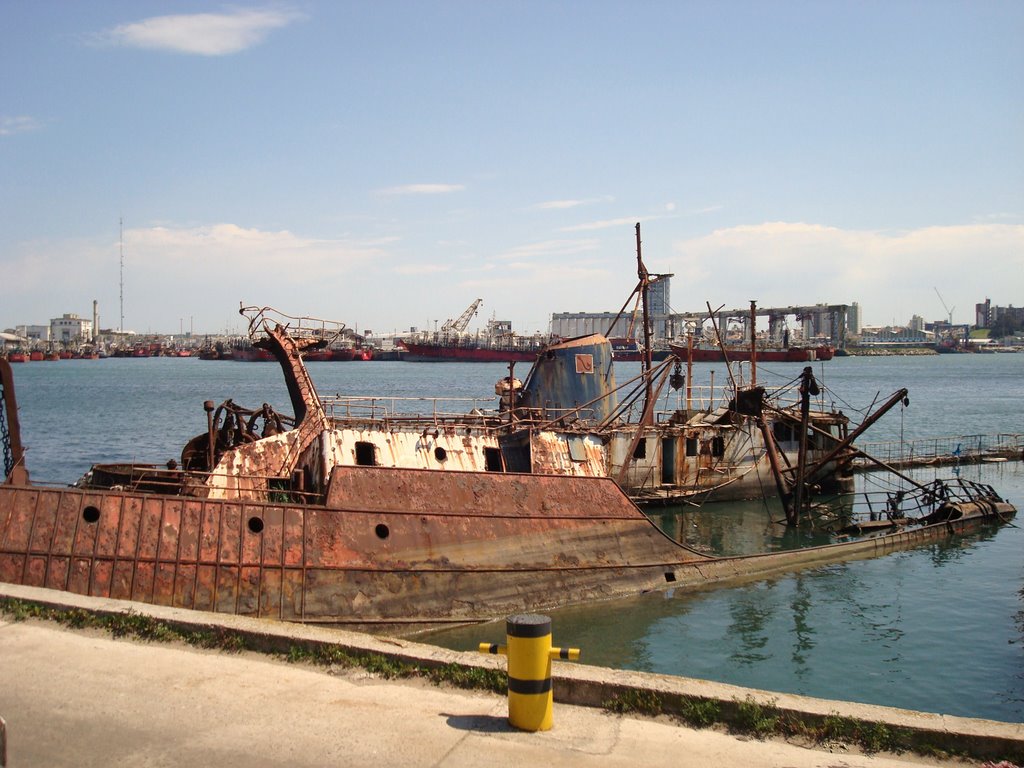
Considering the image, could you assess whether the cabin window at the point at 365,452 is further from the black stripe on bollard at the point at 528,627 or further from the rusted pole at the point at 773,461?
the rusted pole at the point at 773,461

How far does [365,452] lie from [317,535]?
12.8 feet

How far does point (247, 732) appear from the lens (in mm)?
7449

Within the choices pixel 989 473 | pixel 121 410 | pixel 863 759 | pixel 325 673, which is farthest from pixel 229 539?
pixel 121 410

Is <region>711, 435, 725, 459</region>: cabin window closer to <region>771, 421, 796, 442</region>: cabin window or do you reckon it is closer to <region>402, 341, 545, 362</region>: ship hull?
<region>771, 421, 796, 442</region>: cabin window

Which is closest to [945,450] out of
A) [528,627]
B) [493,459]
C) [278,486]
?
[493,459]

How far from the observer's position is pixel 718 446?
33531 mm

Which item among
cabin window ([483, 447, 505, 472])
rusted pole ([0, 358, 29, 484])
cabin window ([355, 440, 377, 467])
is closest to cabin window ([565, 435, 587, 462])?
cabin window ([483, 447, 505, 472])

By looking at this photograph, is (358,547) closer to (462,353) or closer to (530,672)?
(530,672)

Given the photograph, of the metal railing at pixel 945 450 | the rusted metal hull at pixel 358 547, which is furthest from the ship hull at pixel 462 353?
the rusted metal hull at pixel 358 547

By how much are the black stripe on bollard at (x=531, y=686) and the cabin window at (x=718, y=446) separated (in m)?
26.8

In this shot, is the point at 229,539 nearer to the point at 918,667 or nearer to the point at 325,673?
the point at 325,673

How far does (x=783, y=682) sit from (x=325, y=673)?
33.3 feet

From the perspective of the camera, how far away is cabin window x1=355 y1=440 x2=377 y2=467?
62.4 feet

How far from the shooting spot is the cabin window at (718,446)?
33406mm
